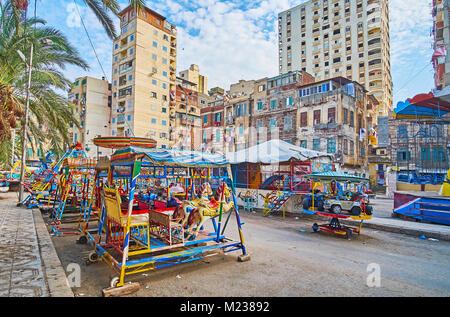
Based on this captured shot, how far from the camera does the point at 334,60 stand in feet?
203

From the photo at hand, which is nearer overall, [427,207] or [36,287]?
[36,287]

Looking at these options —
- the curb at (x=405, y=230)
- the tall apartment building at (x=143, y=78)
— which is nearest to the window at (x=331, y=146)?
the curb at (x=405, y=230)

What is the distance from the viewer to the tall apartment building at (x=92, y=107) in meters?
51.2

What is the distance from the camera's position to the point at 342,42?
198 feet

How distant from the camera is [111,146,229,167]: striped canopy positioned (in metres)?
4.88

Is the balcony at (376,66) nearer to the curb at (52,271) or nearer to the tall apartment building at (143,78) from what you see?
the tall apartment building at (143,78)

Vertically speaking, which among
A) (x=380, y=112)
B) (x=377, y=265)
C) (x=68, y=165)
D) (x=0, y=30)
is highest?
(x=380, y=112)

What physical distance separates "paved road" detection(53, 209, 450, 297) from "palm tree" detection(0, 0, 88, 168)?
7854mm

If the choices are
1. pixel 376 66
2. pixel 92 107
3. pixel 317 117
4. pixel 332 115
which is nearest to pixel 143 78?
pixel 92 107

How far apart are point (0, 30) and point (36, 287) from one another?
41.8 ft

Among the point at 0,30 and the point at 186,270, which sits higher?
the point at 0,30
